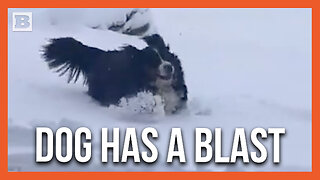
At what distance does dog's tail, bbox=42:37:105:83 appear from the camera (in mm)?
3797

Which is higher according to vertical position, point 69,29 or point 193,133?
point 69,29

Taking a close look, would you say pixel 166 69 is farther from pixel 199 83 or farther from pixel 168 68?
pixel 199 83

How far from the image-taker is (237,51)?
386 centimetres

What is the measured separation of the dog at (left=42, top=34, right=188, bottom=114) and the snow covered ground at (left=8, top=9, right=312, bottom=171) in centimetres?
2

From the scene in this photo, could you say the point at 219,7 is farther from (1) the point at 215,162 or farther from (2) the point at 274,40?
(1) the point at 215,162

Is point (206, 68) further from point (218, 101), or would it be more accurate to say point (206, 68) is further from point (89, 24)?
point (89, 24)

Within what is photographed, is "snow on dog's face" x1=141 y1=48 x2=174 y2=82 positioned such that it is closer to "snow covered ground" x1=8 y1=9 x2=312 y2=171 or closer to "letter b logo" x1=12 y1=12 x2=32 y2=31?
"snow covered ground" x1=8 y1=9 x2=312 y2=171

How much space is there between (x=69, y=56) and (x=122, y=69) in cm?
17

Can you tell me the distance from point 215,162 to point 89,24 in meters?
0.59

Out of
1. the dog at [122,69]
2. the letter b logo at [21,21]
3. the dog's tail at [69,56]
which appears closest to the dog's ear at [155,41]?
the dog at [122,69]

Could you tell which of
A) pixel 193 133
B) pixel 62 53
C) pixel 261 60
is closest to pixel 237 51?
pixel 261 60

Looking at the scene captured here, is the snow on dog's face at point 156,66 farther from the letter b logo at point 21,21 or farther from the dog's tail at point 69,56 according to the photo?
the letter b logo at point 21,21

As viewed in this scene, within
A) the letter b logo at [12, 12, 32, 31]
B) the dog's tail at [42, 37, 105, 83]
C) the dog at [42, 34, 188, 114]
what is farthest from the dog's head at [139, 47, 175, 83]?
the letter b logo at [12, 12, 32, 31]

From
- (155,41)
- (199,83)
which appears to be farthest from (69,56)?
(199,83)
